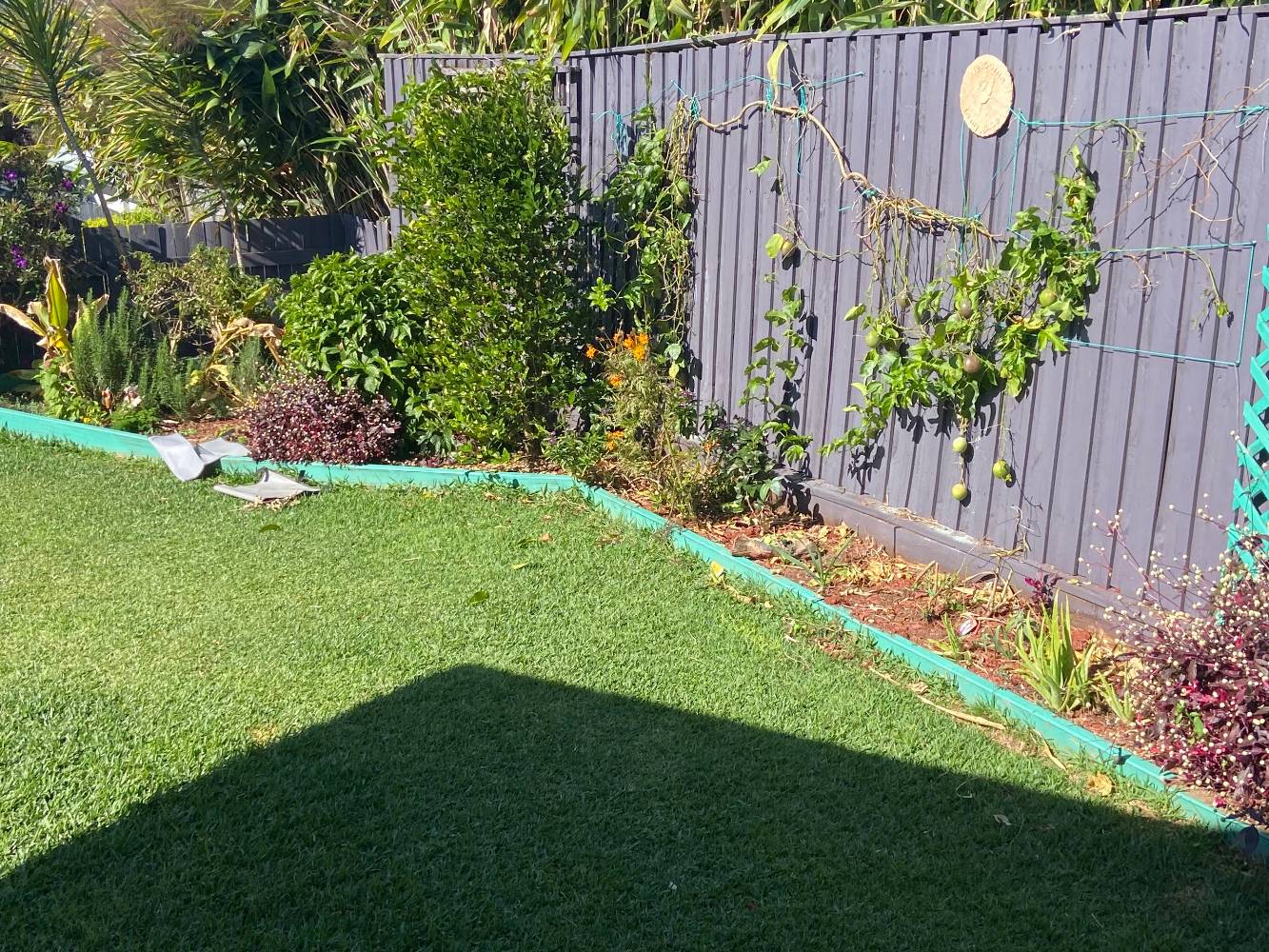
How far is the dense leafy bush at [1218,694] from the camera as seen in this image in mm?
3205

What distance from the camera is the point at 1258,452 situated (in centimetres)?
373

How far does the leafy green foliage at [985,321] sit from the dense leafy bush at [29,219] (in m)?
6.88

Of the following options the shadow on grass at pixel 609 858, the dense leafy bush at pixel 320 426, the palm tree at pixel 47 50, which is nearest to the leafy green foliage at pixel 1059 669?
the shadow on grass at pixel 609 858

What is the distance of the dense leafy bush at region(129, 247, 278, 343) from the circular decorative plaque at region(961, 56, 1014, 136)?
553 centimetres

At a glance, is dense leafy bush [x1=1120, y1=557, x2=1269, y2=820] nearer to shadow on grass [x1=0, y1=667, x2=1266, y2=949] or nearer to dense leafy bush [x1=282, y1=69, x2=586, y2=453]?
shadow on grass [x1=0, y1=667, x2=1266, y2=949]

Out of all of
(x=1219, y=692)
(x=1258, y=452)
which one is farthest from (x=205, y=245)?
(x=1219, y=692)

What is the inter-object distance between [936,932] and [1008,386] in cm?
240

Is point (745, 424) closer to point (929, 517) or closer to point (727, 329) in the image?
point (727, 329)

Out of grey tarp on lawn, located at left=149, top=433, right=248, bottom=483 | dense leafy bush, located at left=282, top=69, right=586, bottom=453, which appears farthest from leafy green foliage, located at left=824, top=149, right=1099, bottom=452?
grey tarp on lawn, located at left=149, top=433, right=248, bottom=483

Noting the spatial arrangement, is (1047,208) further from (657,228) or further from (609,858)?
(609,858)

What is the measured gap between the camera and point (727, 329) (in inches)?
245

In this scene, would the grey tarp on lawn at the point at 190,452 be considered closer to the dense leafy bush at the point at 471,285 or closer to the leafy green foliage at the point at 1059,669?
the dense leafy bush at the point at 471,285

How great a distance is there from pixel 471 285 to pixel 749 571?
244 centimetres

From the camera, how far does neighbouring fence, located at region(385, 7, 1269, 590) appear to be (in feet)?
12.6
